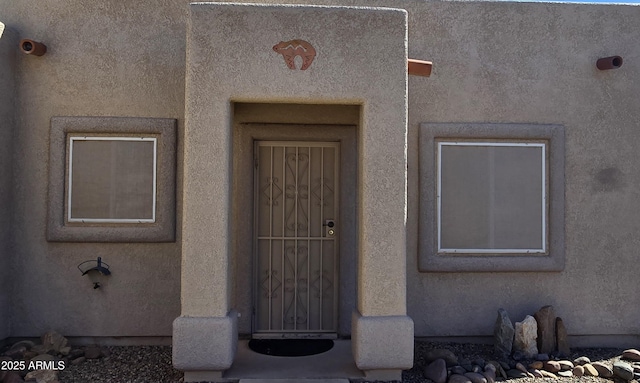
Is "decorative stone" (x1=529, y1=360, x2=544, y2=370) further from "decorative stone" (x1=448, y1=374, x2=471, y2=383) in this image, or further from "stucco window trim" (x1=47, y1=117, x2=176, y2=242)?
"stucco window trim" (x1=47, y1=117, x2=176, y2=242)

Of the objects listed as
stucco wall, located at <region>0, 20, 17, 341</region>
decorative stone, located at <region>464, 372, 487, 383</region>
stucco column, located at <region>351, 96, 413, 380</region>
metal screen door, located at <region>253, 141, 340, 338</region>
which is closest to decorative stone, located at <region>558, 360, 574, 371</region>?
decorative stone, located at <region>464, 372, 487, 383</region>

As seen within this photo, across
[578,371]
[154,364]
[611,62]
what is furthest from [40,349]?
[611,62]

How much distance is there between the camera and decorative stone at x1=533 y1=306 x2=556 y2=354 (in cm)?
678

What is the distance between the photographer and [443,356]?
6309mm

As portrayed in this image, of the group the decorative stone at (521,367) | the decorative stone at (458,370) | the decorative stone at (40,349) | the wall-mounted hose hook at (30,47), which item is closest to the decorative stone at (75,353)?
the decorative stone at (40,349)

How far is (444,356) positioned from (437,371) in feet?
1.29

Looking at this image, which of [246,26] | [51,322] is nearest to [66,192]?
[51,322]

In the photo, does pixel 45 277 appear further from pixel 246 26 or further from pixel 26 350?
pixel 246 26

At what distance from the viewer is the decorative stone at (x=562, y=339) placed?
22.4 ft

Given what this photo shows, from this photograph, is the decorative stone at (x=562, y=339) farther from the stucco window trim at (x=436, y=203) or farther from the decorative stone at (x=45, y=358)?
the decorative stone at (x=45, y=358)

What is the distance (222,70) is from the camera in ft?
18.4

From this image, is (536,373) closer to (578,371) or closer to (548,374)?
(548,374)

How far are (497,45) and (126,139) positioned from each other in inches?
195

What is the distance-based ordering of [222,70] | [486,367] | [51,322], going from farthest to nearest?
1. [51,322]
2. [486,367]
3. [222,70]
